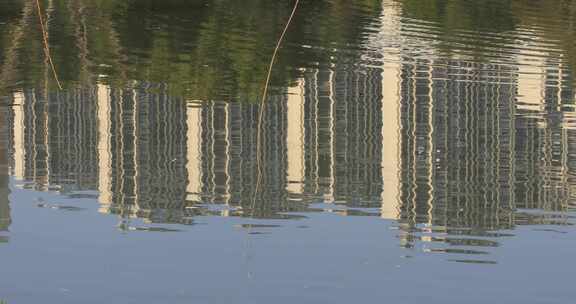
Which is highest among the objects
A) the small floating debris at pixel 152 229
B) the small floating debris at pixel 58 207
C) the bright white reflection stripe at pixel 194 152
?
the bright white reflection stripe at pixel 194 152

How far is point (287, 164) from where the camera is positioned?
21.8 m

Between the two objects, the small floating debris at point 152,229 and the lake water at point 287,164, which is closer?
the lake water at point 287,164

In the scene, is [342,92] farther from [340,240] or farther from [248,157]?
[340,240]

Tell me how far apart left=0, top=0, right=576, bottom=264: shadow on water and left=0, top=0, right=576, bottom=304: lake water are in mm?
60

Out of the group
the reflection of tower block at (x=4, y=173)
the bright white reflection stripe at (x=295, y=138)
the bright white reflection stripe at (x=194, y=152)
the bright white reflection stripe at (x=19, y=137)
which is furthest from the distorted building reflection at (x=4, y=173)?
the bright white reflection stripe at (x=295, y=138)

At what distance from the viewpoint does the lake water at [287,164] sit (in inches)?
592

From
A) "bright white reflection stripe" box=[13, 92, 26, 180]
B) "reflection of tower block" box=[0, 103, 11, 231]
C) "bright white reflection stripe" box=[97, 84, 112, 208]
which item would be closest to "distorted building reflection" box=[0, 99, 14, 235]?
"reflection of tower block" box=[0, 103, 11, 231]

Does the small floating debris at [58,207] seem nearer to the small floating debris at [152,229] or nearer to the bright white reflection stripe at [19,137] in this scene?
the small floating debris at [152,229]

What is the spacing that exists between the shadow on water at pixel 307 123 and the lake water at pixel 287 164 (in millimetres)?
60

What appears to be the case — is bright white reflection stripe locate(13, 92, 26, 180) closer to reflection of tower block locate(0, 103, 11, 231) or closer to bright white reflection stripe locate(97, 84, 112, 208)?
reflection of tower block locate(0, 103, 11, 231)

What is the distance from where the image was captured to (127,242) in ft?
54.2

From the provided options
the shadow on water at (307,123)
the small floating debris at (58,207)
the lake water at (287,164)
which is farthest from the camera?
the shadow on water at (307,123)

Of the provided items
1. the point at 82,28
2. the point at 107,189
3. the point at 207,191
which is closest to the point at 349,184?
the point at 207,191

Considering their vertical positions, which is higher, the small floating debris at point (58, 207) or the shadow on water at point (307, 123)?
the shadow on water at point (307, 123)
